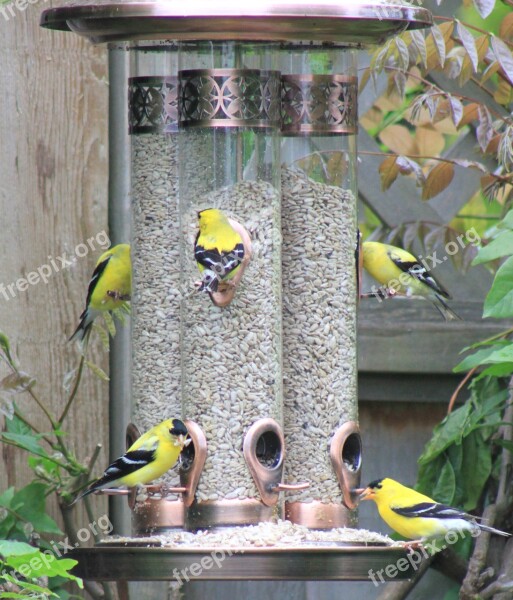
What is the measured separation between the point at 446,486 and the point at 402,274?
2.45 ft

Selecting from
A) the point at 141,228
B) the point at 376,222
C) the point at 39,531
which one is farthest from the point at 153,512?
the point at 376,222

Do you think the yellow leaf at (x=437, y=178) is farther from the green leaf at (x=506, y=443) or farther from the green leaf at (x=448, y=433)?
the green leaf at (x=506, y=443)

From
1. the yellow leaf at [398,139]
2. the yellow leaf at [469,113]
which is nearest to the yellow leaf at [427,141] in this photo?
the yellow leaf at [398,139]

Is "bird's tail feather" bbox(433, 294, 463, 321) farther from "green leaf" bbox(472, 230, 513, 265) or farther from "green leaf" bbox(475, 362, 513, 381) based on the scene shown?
"green leaf" bbox(472, 230, 513, 265)

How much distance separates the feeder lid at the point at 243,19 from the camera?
134 inches

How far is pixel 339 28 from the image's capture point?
11.7ft

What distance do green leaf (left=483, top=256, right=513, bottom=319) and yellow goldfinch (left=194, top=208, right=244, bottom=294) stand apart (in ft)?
2.44

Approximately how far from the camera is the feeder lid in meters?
3.41

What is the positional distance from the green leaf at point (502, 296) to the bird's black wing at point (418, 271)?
735 millimetres

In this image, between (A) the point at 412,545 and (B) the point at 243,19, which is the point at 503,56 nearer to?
(B) the point at 243,19

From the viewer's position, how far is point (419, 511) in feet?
13.9

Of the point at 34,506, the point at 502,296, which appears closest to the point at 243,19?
the point at 502,296

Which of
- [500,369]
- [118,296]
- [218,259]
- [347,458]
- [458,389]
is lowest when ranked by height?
[347,458]

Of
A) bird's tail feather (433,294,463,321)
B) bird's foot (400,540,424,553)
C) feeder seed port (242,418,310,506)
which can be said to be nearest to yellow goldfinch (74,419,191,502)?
feeder seed port (242,418,310,506)
